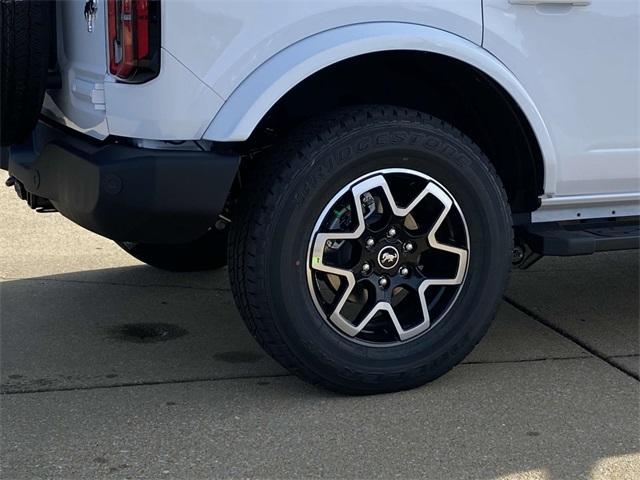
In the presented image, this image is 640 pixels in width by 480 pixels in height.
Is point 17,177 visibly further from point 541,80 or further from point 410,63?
point 541,80

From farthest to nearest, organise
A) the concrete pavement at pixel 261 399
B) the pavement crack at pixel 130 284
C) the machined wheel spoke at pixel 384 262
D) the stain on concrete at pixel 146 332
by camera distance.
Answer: the pavement crack at pixel 130 284 → the stain on concrete at pixel 146 332 → the machined wheel spoke at pixel 384 262 → the concrete pavement at pixel 261 399

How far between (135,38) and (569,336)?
2.22 meters

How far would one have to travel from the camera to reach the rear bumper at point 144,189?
10.2 ft

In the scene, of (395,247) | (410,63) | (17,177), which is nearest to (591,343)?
(395,247)

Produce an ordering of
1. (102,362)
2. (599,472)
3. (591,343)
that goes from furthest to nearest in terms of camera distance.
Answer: (591,343) < (102,362) < (599,472)

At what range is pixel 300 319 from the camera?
3365mm

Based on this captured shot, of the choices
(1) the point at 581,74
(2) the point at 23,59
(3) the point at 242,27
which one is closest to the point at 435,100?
(1) the point at 581,74

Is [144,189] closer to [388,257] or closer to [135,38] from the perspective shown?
[135,38]

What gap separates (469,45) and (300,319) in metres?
1.07

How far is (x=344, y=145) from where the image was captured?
3.34 metres

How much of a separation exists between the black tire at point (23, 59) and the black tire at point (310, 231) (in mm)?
764

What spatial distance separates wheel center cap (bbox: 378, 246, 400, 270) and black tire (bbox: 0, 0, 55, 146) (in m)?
1.25

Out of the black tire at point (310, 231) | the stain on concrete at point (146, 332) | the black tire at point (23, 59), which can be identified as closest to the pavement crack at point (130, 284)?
the stain on concrete at point (146, 332)

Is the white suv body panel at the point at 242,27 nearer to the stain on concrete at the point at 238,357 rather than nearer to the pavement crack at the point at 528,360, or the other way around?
the stain on concrete at the point at 238,357
